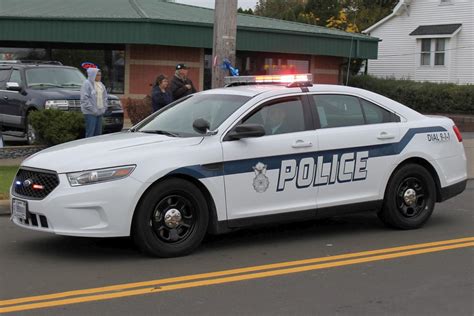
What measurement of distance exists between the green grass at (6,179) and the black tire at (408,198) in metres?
4.81

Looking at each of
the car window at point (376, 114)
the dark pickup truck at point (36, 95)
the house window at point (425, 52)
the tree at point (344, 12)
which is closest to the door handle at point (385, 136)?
the car window at point (376, 114)

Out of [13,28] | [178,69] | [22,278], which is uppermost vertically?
[13,28]

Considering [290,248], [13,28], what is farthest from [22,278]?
[13,28]

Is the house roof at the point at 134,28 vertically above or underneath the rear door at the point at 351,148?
above

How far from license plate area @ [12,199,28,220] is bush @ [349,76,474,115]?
24.8m

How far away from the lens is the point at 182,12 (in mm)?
25641

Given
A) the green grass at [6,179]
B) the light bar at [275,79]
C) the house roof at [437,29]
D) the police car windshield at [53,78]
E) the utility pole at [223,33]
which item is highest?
the house roof at [437,29]

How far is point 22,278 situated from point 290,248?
2575 millimetres

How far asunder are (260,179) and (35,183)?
2.10m

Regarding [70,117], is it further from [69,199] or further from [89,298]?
[89,298]

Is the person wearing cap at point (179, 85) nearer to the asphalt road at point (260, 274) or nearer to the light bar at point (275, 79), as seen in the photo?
the light bar at point (275, 79)

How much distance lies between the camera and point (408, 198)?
7379 mm

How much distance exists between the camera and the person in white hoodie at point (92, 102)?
1133 cm

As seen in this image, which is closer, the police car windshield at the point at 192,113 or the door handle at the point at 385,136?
the police car windshield at the point at 192,113
